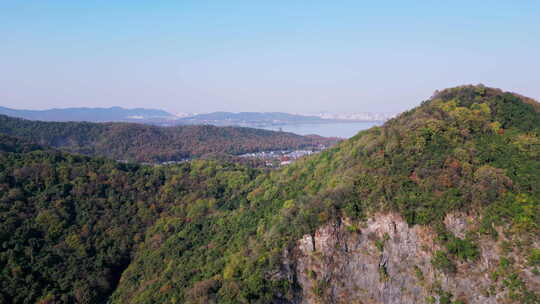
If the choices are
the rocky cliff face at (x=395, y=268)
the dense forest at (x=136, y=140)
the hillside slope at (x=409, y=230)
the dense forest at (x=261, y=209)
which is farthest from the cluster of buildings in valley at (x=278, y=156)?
the rocky cliff face at (x=395, y=268)

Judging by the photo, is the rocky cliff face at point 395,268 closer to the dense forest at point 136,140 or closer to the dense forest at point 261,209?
the dense forest at point 261,209

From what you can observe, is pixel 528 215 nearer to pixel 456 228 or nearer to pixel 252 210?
pixel 456 228

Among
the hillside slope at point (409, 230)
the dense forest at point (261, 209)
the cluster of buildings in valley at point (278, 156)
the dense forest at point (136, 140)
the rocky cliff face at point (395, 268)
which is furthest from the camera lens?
the dense forest at point (136, 140)

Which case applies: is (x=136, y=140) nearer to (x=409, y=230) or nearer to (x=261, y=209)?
(x=261, y=209)

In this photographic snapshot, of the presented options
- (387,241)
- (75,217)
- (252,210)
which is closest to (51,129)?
(75,217)

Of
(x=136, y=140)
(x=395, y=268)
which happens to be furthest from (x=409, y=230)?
(x=136, y=140)
